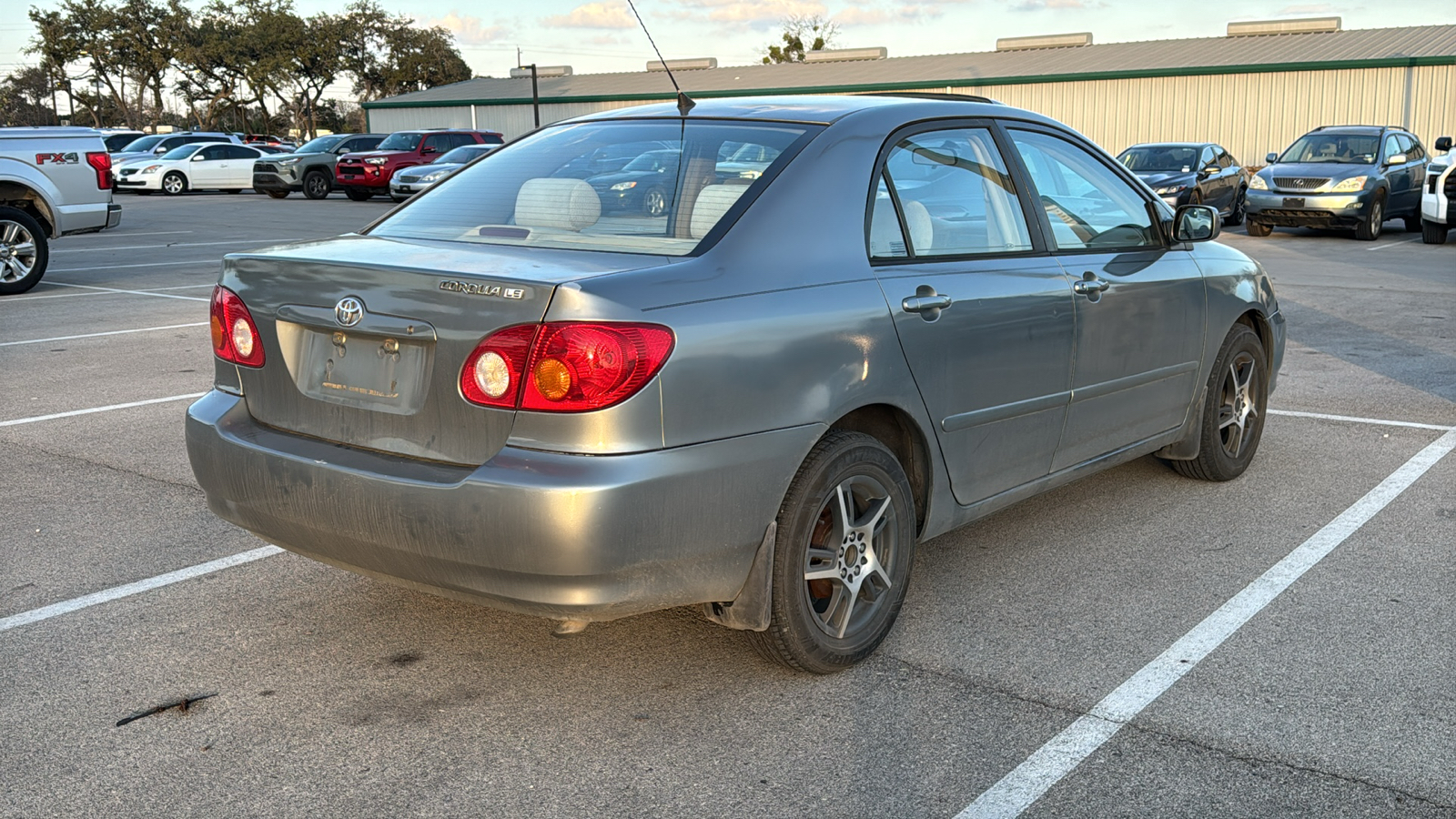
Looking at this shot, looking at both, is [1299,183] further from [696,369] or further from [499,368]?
[499,368]

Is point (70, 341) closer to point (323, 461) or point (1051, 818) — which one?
point (323, 461)

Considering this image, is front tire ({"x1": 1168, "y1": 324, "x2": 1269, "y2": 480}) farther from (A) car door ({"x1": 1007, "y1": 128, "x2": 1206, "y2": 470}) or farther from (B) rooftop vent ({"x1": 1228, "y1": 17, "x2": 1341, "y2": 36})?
(B) rooftop vent ({"x1": 1228, "y1": 17, "x2": 1341, "y2": 36})

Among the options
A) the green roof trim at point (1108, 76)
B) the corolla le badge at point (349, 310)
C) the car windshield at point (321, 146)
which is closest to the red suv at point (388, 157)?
the car windshield at point (321, 146)

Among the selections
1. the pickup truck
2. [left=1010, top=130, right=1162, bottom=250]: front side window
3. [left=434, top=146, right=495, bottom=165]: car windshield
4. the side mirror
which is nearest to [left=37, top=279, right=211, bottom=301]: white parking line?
the pickup truck

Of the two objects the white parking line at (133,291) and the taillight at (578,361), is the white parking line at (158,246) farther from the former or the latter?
the taillight at (578,361)

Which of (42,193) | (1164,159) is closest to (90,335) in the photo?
(42,193)

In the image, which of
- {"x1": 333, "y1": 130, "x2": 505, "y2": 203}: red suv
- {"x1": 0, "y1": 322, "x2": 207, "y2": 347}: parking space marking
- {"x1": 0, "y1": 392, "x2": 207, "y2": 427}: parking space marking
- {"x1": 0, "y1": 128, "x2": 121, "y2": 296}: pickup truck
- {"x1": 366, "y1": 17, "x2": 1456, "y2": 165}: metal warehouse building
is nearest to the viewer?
{"x1": 0, "y1": 392, "x2": 207, "y2": 427}: parking space marking

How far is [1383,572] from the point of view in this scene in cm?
447

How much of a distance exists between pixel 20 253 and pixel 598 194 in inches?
428

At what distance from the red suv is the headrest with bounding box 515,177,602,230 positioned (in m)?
29.0

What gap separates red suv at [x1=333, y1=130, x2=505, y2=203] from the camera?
31.5m

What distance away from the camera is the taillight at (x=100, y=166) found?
1303 cm

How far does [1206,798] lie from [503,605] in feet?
5.52

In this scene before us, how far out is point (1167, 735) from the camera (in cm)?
328
